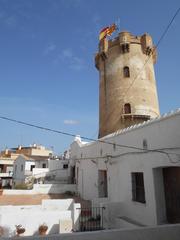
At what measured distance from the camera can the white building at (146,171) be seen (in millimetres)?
8383

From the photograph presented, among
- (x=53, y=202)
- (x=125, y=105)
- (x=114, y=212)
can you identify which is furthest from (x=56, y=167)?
(x=114, y=212)

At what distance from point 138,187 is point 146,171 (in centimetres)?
150

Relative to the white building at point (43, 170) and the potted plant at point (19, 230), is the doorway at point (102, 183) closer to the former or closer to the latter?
the potted plant at point (19, 230)

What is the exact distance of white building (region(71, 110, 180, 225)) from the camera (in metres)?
8.38

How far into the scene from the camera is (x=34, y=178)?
2767cm

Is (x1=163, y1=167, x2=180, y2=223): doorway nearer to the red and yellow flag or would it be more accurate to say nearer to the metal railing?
the metal railing

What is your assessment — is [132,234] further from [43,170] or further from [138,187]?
[43,170]

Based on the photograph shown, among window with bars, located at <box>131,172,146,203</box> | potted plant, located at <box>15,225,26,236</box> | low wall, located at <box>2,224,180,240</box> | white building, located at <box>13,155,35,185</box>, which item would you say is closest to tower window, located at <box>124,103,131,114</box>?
window with bars, located at <box>131,172,146,203</box>

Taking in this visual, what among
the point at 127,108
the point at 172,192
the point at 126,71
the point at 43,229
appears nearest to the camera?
the point at 172,192

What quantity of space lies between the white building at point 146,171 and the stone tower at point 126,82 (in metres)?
6.20

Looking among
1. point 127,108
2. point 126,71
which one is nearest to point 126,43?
point 126,71

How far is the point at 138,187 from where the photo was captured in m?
10.6

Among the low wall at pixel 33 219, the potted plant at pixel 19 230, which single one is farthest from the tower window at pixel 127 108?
the potted plant at pixel 19 230

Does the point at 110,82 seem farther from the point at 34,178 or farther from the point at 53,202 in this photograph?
the point at 34,178
